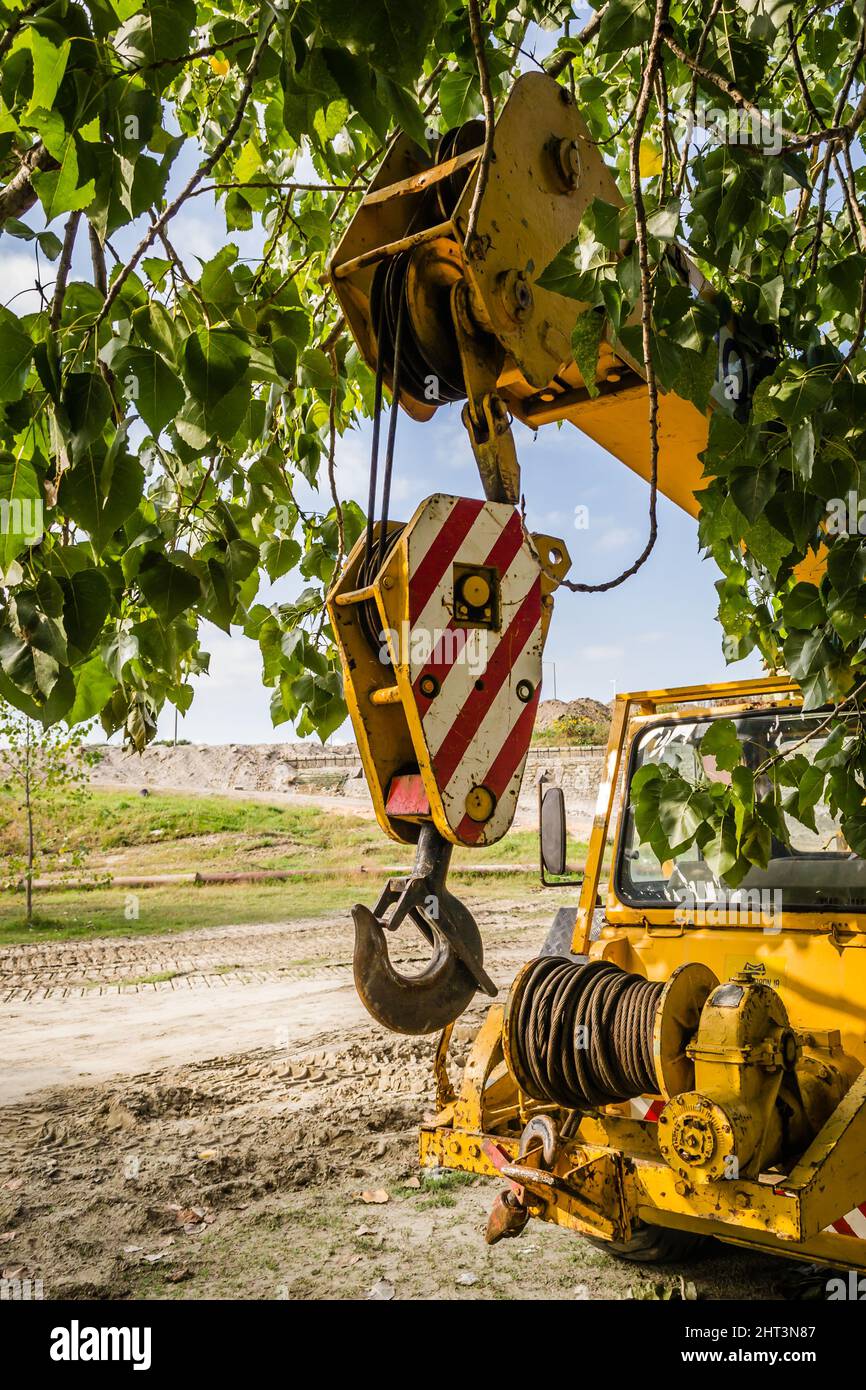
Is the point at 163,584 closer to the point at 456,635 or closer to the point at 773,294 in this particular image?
the point at 456,635

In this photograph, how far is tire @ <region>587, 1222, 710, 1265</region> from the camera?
12.5 feet

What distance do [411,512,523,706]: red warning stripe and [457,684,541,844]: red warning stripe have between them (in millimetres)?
170

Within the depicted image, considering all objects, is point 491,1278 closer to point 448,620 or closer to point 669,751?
point 669,751

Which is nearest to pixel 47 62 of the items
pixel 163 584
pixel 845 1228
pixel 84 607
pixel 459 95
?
pixel 84 607

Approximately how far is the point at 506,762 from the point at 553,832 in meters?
2.30

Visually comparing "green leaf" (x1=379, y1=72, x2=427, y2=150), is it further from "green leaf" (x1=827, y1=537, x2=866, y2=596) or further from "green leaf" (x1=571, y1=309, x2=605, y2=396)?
"green leaf" (x1=827, y1=537, x2=866, y2=596)

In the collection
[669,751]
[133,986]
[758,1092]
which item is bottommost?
[133,986]

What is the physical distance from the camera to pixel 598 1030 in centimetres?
299

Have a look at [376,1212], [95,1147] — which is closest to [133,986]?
[95,1147]

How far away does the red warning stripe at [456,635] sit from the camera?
1.68 m

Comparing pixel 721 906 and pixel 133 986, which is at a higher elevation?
pixel 721 906

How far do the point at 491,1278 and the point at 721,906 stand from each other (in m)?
1.57

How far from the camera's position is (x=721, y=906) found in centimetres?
364

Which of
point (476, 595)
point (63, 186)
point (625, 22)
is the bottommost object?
point (476, 595)
